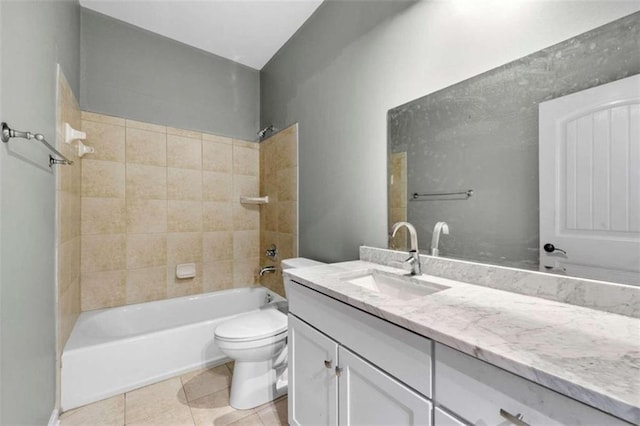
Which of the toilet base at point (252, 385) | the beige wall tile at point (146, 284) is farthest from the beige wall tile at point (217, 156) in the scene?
the toilet base at point (252, 385)

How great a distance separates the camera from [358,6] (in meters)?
1.67

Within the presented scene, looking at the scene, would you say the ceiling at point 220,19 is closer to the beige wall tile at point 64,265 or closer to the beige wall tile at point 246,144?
the beige wall tile at point 246,144

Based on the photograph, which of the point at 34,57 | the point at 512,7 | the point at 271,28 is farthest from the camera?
the point at 271,28

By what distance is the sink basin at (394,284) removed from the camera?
3.67ft

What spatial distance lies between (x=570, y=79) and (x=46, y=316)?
236 centimetres

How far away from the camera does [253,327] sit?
1.62m

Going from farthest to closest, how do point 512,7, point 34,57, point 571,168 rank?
point 34,57, point 512,7, point 571,168

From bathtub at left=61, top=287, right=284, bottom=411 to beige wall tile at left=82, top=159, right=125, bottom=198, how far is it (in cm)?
92

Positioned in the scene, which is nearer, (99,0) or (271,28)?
(99,0)

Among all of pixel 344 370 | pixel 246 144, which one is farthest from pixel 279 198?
pixel 344 370

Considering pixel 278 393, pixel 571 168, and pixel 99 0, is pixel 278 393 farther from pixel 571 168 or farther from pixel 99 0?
pixel 99 0

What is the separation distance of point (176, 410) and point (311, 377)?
1.01m

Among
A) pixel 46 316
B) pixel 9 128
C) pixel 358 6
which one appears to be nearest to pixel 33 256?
pixel 46 316

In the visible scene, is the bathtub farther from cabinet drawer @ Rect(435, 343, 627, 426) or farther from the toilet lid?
cabinet drawer @ Rect(435, 343, 627, 426)
